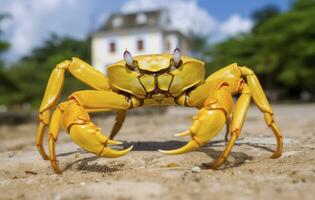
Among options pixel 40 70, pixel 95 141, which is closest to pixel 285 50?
pixel 40 70

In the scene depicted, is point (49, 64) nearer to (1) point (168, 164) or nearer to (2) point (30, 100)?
(2) point (30, 100)

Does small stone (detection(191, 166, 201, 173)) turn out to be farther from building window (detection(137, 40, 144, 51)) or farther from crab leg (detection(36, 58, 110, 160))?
building window (detection(137, 40, 144, 51))

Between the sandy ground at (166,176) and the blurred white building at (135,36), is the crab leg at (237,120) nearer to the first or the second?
the sandy ground at (166,176)

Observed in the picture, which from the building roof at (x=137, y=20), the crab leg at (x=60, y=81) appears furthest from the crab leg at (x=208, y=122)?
the building roof at (x=137, y=20)

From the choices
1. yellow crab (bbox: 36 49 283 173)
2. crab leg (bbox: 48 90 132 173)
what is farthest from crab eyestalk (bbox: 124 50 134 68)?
crab leg (bbox: 48 90 132 173)

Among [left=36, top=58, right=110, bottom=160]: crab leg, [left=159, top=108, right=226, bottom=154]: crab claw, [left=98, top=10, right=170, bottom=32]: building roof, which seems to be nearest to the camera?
[left=159, top=108, right=226, bottom=154]: crab claw

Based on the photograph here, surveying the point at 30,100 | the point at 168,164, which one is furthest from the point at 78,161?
the point at 30,100
